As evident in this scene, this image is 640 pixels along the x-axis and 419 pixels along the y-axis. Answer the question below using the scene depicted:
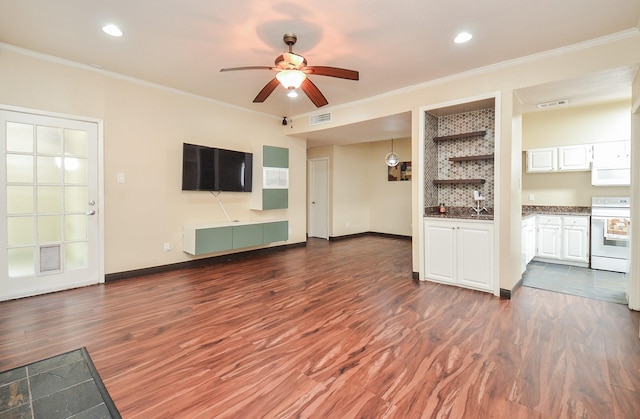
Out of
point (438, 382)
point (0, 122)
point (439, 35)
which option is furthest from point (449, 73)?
point (0, 122)

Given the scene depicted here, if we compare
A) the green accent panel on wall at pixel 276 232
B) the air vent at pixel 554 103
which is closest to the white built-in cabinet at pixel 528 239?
the air vent at pixel 554 103

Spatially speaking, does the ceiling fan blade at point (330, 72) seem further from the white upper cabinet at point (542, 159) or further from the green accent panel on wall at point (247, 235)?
the white upper cabinet at point (542, 159)

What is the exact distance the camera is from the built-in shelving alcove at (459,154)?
398 cm

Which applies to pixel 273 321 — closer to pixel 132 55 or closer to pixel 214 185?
pixel 214 185

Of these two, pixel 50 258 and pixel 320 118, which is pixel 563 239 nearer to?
pixel 320 118

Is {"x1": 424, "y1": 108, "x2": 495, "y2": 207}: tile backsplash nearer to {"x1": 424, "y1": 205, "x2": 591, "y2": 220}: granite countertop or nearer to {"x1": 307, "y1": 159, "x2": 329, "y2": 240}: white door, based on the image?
{"x1": 424, "y1": 205, "x2": 591, "y2": 220}: granite countertop

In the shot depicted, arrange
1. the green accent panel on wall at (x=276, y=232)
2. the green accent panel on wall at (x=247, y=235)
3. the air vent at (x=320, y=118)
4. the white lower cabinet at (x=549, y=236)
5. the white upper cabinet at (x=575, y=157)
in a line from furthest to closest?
1. the green accent panel on wall at (x=276, y=232)
2. the air vent at (x=320, y=118)
3. the green accent panel on wall at (x=247, y=235)
4. the white lower cabinet at (x=549, y=236)
5. the white upper cabinet at (x=575, y=157)

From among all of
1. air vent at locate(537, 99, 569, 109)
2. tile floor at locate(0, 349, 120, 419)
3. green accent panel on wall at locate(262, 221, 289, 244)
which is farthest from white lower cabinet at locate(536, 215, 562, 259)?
tile floor at locate(0, 349, 120, 419)

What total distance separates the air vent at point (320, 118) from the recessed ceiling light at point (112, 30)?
313 cm

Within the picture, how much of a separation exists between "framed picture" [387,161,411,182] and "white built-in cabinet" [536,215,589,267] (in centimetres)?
314

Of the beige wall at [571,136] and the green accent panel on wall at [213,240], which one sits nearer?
the green accent panel on wall at [213,240]

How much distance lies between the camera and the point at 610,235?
4.30 meters

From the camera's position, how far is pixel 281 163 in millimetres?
5699

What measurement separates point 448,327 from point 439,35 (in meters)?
2.66
